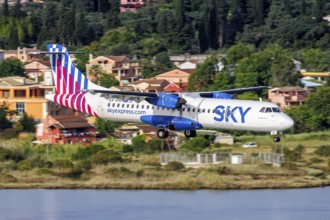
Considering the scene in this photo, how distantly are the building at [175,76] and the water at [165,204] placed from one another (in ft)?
127

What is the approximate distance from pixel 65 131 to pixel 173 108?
29794 millimetres

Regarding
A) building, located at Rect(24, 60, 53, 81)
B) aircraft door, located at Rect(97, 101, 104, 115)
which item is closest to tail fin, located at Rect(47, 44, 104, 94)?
aircraft door, located at Rect(97, 101, 104, 115)

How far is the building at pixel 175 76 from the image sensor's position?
344 feet

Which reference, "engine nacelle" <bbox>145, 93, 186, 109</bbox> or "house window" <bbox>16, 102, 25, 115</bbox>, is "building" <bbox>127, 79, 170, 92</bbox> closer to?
"house window" <bbox>16, 102, 25, 115</bbox>

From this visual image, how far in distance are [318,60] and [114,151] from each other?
42.9m

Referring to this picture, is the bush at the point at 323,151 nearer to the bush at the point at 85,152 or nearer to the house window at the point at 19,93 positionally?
the bush at the point at 85,152

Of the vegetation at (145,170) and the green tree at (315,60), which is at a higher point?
the green tree at (315,60)

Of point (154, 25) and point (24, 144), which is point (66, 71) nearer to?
point (24, 144)

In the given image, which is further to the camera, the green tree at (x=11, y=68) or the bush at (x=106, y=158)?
the green tree at (x=11, y=68)

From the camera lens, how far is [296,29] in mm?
121938

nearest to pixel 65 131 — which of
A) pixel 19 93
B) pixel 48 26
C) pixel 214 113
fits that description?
pixel 19 93

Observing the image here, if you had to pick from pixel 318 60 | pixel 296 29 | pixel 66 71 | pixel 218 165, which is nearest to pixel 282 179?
pixel 218 165

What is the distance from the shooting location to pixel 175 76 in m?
106

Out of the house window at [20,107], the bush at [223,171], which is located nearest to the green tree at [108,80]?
the house window at [20,107]
